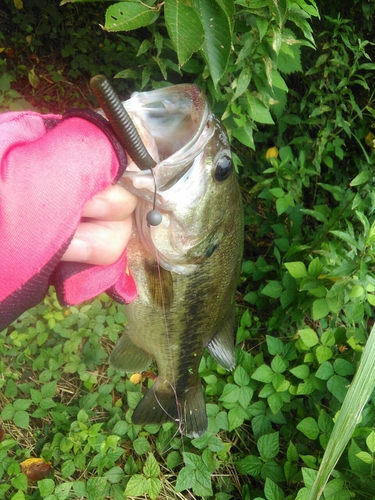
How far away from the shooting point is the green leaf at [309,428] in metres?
2.06

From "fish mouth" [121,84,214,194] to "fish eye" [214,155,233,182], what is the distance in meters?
0.11

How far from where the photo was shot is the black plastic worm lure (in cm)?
90

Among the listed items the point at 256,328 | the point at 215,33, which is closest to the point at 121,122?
the point at 215,33

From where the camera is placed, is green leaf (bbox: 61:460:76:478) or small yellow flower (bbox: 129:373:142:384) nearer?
green leaf (bbox: 61:460:76:478)

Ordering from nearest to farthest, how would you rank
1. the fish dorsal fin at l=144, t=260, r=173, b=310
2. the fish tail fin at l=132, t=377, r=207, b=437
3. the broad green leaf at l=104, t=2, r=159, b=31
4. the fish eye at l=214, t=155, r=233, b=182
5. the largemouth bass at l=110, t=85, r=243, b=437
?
the broad green leaf at l=104, t=2, r=159, b=31 → the largemouth bass at l=110, t=85, r=243, b=437 → the fish eye at l=214, t=155, r=233, b=182 → the fish dorsal fin at l=144, t=260, r=173, b=310 → the fish tail fin at l=132, t=377, r=207, b=437

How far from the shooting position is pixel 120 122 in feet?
3.18

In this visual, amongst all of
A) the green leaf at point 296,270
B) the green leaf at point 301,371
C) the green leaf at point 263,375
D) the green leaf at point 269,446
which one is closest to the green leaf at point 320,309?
the green leaf at point 296,270

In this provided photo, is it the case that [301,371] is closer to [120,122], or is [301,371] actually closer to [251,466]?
[251,466]

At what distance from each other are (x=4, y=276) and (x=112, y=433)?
165 cm

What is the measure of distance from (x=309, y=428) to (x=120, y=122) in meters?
1.74

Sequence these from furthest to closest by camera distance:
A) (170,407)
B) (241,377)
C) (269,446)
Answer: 1. (241,377)
2. (269,446)
3. (170,407)

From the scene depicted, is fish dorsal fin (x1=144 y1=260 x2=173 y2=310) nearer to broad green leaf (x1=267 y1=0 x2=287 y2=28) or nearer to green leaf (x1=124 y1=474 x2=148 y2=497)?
broad green leaf (x1=267 y1=0 x2=287 y2=28)

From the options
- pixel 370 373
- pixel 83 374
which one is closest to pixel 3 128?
pixel 370 373

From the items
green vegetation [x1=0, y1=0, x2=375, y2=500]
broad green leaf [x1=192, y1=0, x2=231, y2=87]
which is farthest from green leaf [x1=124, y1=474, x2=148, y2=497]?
broad green leaf [x1=192, y1=0, x2=231, y2=87]
